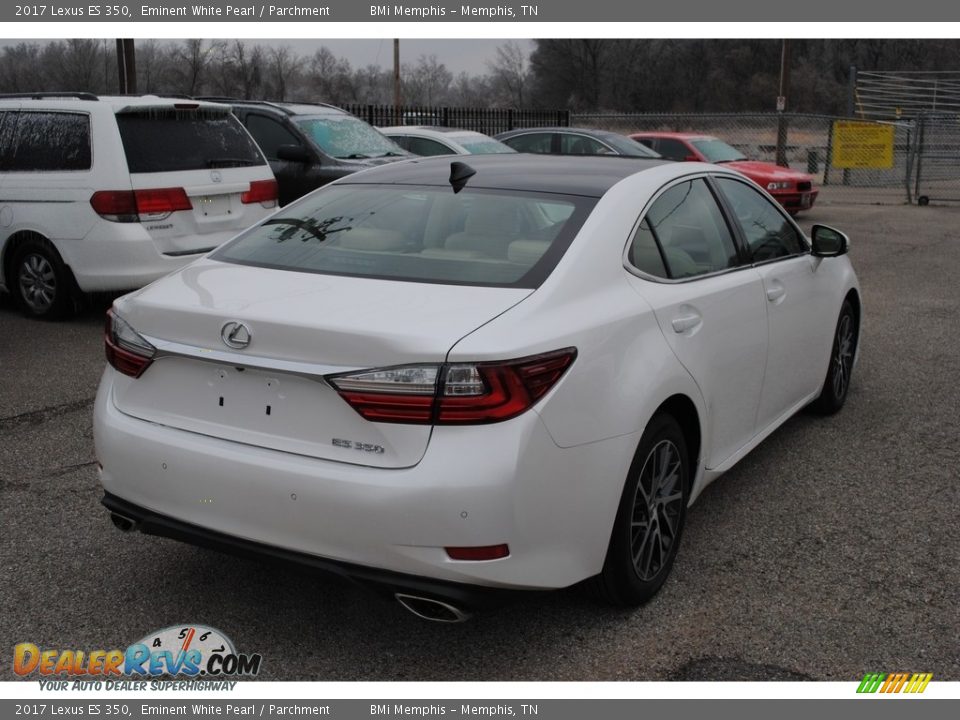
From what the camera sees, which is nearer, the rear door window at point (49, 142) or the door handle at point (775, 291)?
the door handle at point (775, 291)

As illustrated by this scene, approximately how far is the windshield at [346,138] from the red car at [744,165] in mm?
6143

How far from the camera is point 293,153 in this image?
440 inches

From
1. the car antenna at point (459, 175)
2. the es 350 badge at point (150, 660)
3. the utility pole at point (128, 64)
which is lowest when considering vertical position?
the es 350 badge at point (150, 660)

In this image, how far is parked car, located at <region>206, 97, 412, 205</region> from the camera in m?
11.3

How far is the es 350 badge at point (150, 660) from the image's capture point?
3230 mm

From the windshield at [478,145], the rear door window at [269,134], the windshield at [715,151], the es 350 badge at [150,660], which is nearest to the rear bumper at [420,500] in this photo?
the es 350 badge at [150,660]

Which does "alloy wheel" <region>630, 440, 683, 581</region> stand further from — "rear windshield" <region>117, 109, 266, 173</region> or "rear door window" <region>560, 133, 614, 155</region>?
"rear door window" <region>560, 133, 614, 155</region>

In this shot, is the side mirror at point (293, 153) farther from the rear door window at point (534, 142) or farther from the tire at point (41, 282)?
the rear door window at point (534, 142)

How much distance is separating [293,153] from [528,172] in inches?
294

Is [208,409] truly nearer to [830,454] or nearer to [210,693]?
[210,693]

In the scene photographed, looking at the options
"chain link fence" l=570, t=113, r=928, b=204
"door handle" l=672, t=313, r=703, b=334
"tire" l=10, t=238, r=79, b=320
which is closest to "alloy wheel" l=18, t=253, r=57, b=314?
"tire" l=10, t=238, r=79, b=320

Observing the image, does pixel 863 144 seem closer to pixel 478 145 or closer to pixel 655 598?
pixel 478 145

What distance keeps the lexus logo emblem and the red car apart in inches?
562
